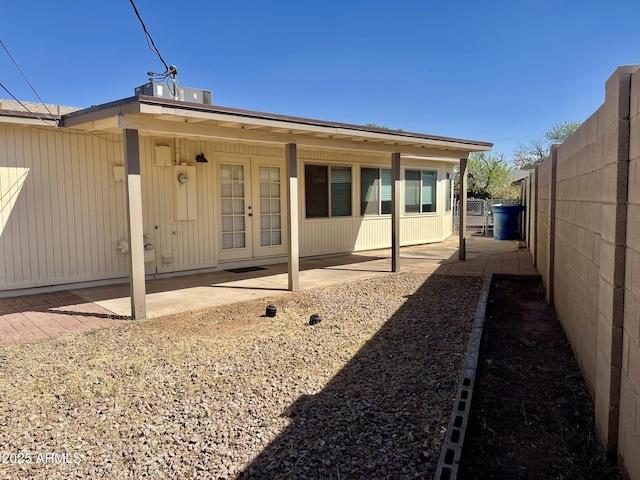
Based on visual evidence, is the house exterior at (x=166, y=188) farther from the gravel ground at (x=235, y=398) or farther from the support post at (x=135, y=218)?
the gravel ground at (x=235, y=398)

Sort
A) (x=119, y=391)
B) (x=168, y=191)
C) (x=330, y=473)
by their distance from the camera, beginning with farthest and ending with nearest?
(x=168, y=191) → (x=119, y=391) → (x=330, y=473)

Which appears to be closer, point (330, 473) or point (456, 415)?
point (330, 473)

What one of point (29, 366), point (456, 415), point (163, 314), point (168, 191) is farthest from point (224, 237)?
point (456, 415)

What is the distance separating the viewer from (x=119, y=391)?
11.5 ft

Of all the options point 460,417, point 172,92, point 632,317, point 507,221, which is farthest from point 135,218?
point 507,221

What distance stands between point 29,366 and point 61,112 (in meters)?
4.81

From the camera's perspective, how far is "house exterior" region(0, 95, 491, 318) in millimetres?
5785

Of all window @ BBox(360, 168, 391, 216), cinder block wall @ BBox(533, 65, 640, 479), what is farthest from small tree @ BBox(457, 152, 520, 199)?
cinder block wall @ BBox(533, 65, 640, 479)

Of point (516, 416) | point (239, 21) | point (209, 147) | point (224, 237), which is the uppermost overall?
point (239, 21)

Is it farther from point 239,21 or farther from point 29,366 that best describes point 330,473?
point 239,21

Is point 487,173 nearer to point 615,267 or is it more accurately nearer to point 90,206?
point 90,206

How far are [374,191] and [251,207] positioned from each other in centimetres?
407

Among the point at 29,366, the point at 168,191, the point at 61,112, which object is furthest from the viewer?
the point at 168,191

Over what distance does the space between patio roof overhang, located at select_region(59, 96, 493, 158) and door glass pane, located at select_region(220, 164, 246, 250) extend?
2114mm
